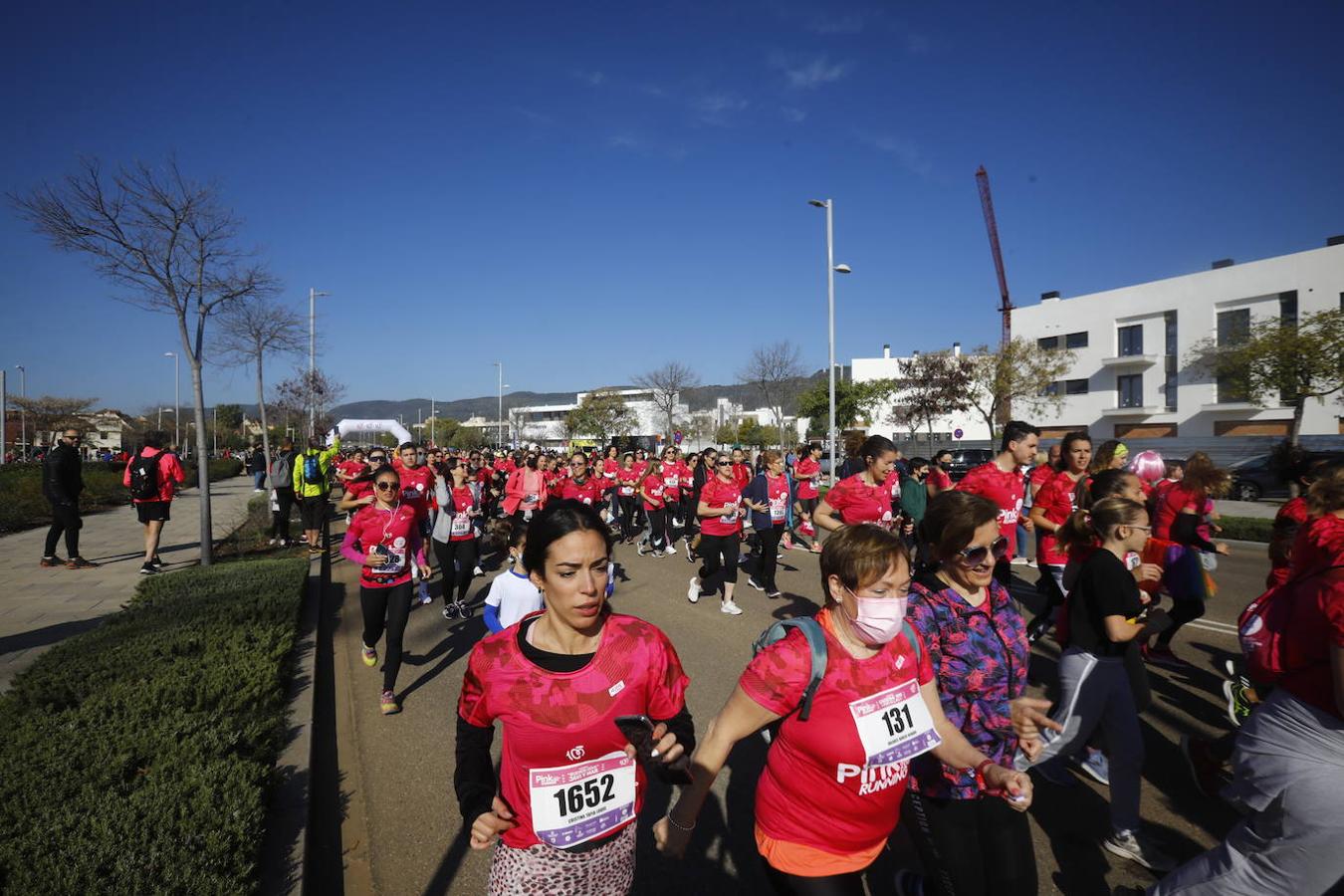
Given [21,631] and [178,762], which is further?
[21,631]

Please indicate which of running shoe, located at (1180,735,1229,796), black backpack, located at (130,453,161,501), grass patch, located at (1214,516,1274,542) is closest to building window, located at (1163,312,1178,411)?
grass patch, located at (1214,516,1274,542)

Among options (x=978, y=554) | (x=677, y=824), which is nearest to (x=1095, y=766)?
(x=978, y=554)

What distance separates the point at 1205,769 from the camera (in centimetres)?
387

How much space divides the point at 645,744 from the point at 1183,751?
3.95 meters

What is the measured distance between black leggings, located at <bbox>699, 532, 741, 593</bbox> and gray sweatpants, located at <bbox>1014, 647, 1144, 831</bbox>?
4959 millimetres

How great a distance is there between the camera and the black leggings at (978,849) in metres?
2.34

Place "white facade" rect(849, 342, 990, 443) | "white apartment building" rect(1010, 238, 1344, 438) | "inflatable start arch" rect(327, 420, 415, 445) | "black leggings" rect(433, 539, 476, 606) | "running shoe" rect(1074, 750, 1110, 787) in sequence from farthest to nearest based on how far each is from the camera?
"white facade" rect(849, 342, 990, 443)
"white apartment building" rect(1010, 238, 1344, 438)
"inflatable start arch" rect(327, 420, 415, 445)
"black leggings" rect(433, 539, 476, 606)
"running shoe" rect(1074, 750, 1110, 787)

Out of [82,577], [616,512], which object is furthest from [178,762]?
[616,512]

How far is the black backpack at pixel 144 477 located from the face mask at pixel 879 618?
1119 centimetres

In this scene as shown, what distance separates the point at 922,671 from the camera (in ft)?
8.00

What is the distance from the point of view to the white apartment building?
33.5 m

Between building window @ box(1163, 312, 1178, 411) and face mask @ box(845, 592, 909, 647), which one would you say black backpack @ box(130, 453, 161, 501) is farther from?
building window @ box(1163, 312, 1178, 411)

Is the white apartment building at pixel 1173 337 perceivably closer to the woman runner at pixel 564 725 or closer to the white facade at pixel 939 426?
the white facade at pixel 939 426

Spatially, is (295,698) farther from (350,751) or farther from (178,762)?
→ (178,762)
